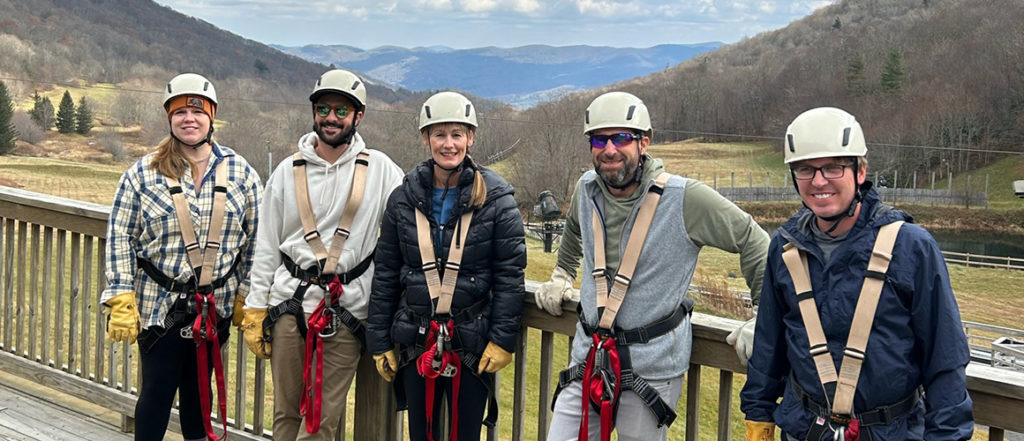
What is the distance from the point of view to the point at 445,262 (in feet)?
11.8

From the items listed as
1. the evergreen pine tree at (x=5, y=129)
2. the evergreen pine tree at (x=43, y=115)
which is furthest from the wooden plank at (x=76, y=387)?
the evergreen pine tree at (x=43, y=115)

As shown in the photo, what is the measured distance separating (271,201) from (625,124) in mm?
1676

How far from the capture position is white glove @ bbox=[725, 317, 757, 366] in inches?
119

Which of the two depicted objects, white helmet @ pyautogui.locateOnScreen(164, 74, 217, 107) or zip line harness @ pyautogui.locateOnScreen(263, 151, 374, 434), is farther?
white helmet @ pyautogui.locateOnScreen(164, 74, 217, 107)

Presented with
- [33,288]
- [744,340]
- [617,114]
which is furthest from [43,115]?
[744,340]

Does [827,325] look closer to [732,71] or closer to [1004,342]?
[1004,342]

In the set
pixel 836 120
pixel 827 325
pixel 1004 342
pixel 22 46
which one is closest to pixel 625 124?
pixel 836 120

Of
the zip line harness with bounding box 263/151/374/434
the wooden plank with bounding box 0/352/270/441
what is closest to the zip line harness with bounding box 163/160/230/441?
the zip line harness with bounding box 263/151/374/434

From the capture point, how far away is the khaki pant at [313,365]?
3.90 meters

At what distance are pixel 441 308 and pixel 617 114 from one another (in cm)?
105

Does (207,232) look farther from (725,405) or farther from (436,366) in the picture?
(725,405)

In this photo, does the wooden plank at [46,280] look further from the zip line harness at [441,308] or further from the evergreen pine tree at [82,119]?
the evergreen pine tree at [82,119]

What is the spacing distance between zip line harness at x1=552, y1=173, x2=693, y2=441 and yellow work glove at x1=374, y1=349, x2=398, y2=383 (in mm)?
885

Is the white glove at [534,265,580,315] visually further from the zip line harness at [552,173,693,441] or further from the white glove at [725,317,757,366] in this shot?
the white glove at [725,317,757,366]
